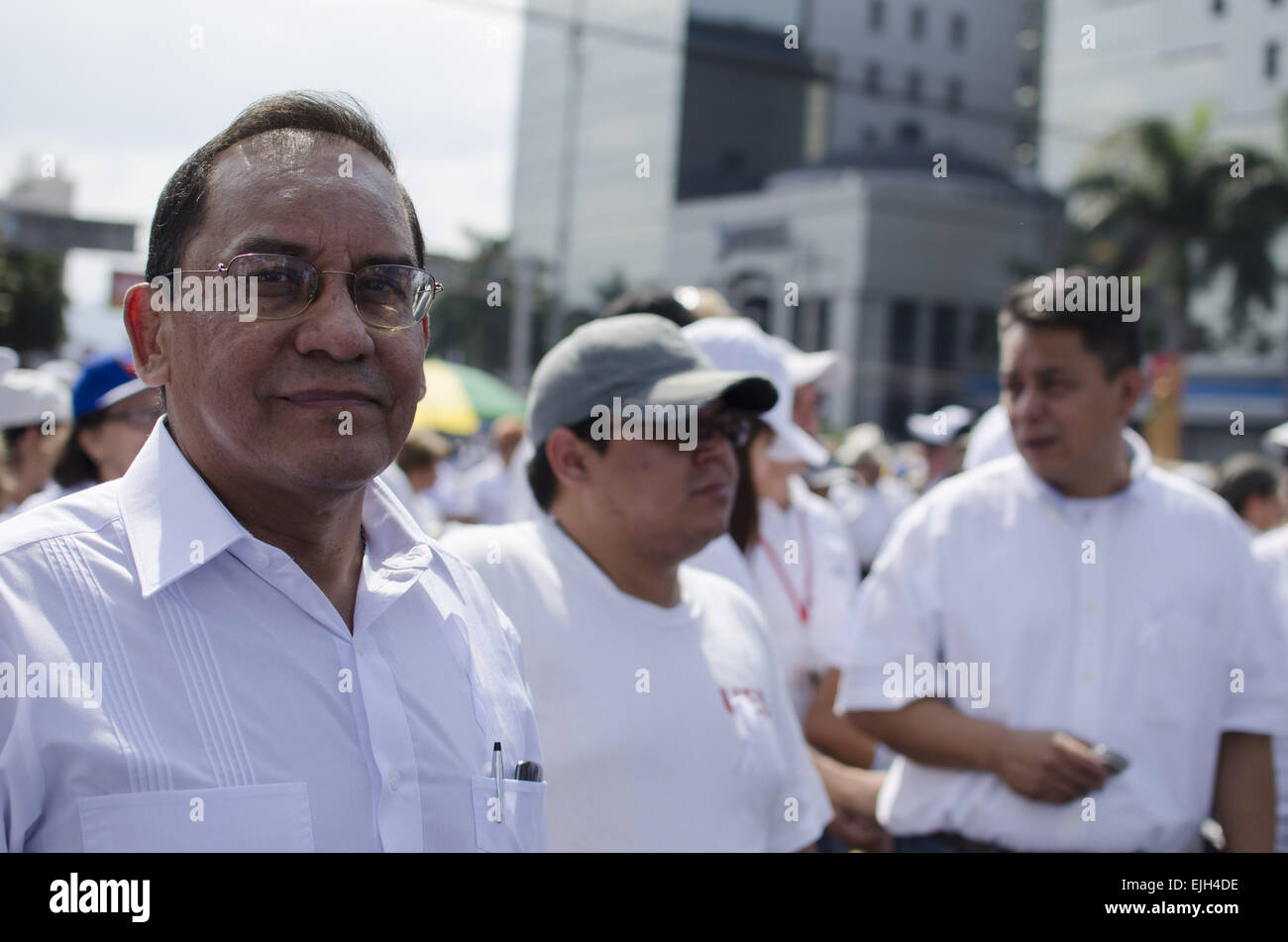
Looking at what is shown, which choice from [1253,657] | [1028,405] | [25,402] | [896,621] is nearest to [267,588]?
[896,621]

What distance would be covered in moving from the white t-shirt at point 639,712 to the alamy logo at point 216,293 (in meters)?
0.95

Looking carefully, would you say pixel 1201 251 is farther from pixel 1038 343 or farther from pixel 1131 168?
pixel 1038 343

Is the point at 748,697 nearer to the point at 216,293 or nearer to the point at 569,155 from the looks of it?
the point at 216,293

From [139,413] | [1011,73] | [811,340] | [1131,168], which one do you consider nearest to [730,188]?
[811,340]

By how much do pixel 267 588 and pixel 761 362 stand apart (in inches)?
85.4

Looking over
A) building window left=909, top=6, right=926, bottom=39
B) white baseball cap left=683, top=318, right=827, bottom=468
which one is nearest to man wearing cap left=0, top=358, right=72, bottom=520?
white baseball cap left=683, top=318, right=827, bottom=468

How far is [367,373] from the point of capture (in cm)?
154

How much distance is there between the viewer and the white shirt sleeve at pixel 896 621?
2.97 metres

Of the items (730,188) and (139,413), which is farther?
(730,188)

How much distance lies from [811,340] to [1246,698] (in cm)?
4786

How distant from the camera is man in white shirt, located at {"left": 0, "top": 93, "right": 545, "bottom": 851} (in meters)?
1.27

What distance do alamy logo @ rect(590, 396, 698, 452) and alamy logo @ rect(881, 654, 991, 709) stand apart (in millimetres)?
917

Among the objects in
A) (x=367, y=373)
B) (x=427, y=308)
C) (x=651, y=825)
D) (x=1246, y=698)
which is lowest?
(x=651, y=825)
